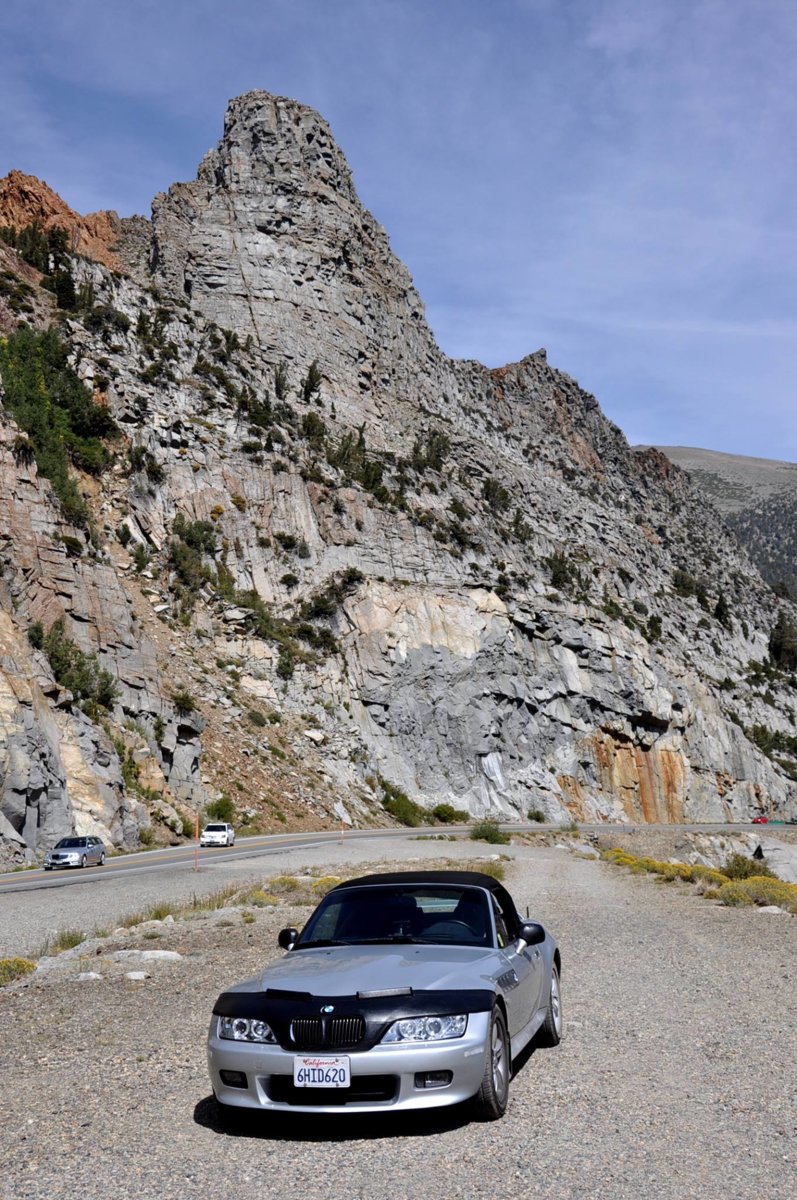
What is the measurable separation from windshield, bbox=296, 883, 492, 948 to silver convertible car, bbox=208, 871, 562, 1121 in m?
0.03

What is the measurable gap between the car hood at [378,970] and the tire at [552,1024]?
4.98 ft

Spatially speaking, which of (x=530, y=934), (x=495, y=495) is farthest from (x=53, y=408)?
(x=530, y=934)

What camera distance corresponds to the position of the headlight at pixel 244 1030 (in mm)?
5820

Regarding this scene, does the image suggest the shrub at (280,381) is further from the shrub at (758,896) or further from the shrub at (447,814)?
the shrub at (758,896)

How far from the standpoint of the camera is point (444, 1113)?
235 inches

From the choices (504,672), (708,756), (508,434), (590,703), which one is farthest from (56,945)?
(508,434)

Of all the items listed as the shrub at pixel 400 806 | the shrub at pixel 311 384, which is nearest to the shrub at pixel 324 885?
the shrub at pixel 400 806

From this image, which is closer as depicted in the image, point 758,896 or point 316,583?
point 758,896

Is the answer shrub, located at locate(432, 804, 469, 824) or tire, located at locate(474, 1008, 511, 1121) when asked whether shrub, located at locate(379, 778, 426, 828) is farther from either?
tire, located at locate(474, 1008, 511, 1121)

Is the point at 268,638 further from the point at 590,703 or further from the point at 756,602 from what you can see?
the point at 756,602

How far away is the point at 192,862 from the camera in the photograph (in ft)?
102

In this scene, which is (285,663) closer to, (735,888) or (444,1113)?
(735,888)

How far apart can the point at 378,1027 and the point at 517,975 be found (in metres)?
1.61

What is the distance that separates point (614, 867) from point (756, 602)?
93.8 m
